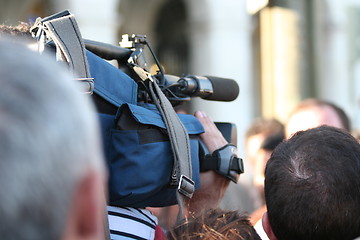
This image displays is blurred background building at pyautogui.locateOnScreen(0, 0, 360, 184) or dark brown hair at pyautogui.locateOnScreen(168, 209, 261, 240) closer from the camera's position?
dark brown hair at pyautogui.locateOnScreen(168, 209, 261, 240)

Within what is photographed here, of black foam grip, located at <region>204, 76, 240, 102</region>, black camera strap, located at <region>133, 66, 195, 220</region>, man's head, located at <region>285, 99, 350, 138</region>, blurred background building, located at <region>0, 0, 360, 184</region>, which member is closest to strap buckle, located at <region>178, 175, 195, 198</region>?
black camera strap, located at <region>133, 66, 195, 220</region>

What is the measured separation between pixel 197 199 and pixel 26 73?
1113 millimetres

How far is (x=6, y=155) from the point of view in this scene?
66 centimetres

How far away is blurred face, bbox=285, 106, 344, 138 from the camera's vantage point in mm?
3201

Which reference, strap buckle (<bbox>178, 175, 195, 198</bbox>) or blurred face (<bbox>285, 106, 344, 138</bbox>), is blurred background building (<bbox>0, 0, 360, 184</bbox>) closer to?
blurred face (<bbox>285, 106, 344, 138</bbox>)

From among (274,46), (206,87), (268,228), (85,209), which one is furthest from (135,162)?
(274,46)

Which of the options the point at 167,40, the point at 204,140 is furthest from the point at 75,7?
the point at 204,140

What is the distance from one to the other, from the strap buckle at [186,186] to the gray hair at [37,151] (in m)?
0.82

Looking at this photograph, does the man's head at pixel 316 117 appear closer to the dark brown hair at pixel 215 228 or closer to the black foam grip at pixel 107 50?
the black foam grip at pixel 107 50

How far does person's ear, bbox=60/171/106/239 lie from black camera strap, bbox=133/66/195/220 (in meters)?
0.77

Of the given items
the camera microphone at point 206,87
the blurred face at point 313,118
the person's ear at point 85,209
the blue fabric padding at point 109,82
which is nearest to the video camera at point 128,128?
the blue fabric padding at point 109,82

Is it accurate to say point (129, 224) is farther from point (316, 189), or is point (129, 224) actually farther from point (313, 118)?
point (313, 118)

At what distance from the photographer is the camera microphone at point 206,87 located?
179 centimetres

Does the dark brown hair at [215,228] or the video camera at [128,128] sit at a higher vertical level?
the video camera at [128,128]
